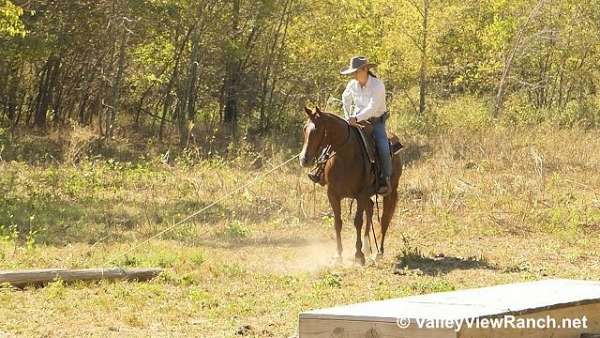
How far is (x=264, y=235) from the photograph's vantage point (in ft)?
54.6

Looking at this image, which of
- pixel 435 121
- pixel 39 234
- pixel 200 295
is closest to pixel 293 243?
pixel 39 234

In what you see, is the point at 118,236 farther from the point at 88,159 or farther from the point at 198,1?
the point at 198,1

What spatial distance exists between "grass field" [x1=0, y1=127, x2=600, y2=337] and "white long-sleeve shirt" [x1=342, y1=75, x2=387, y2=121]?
70.7 inches

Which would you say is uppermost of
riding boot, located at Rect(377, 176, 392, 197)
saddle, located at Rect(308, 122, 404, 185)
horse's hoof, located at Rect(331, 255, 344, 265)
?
saddle, located at Rect(308, 122, 404, 185)

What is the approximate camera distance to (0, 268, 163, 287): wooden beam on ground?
11.4 metres

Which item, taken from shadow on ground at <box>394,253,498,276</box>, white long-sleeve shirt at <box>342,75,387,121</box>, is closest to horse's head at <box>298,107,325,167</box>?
white long-sleeve shirt at <box>342,75,387,121</box>

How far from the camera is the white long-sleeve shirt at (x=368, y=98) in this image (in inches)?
564

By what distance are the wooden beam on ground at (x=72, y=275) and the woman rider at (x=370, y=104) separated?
3421 mm

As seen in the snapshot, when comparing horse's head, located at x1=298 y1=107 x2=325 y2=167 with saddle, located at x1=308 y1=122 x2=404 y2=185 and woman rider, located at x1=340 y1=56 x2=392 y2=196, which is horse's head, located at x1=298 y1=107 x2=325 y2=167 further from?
woman rider, located at x1=340 y1=56 x2=392 y2=196

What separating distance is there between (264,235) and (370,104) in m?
3.21

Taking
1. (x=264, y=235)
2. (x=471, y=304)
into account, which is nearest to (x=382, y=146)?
(x=264, y=235)

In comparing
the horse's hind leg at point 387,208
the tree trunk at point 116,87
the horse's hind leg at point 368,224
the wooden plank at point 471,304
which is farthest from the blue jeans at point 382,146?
the tree trunk at point 116,87

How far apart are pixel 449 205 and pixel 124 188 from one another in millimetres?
6188

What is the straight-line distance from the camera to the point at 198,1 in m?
29.1
